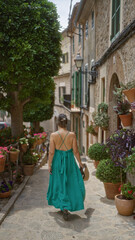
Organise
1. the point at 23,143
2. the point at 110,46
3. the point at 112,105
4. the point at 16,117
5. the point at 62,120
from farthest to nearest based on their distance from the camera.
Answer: the point at 16,117 < the point at 112,105 < the point at 23,143 < the point at 110,46 < the point at 62,120

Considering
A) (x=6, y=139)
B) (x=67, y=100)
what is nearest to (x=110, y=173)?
(x=6, y=139)

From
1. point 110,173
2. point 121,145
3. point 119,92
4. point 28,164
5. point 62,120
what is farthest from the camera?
point 28,164

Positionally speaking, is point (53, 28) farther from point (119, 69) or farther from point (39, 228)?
point (39, 228)

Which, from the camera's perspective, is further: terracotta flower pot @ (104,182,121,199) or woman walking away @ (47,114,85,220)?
terracotta flower pot @ (104,182,121,199)

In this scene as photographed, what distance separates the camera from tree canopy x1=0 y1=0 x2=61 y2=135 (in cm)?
725

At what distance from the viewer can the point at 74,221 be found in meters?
4.54

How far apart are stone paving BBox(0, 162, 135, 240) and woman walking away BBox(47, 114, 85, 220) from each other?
0.28 meters

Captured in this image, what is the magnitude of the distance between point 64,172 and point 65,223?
835 mm

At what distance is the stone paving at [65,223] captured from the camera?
13.1 feet

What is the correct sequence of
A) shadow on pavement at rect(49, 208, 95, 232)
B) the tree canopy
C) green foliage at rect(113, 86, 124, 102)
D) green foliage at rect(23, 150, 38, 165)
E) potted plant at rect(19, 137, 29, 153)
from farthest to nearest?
green foliage at rect(23, 150, 38, 165) → potted plant at rect(19, 137, 29, 153) → the tree canopy → green foliage at rect(113, 86, 124, 102) → shadow on pavement at rect(49, 208, 95, 232)

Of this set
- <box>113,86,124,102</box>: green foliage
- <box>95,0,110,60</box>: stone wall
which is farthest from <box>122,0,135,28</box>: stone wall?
<box>95,0,110,60</box>: stone wall

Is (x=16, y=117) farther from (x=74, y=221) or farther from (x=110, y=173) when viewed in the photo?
(x=74, y=221)

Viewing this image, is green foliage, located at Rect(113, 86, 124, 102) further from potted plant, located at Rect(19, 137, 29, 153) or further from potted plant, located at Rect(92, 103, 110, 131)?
potted plant, located at Rect(19, 137, 29, 153)

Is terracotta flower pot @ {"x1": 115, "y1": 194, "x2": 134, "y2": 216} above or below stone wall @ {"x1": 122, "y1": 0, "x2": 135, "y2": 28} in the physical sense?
below
